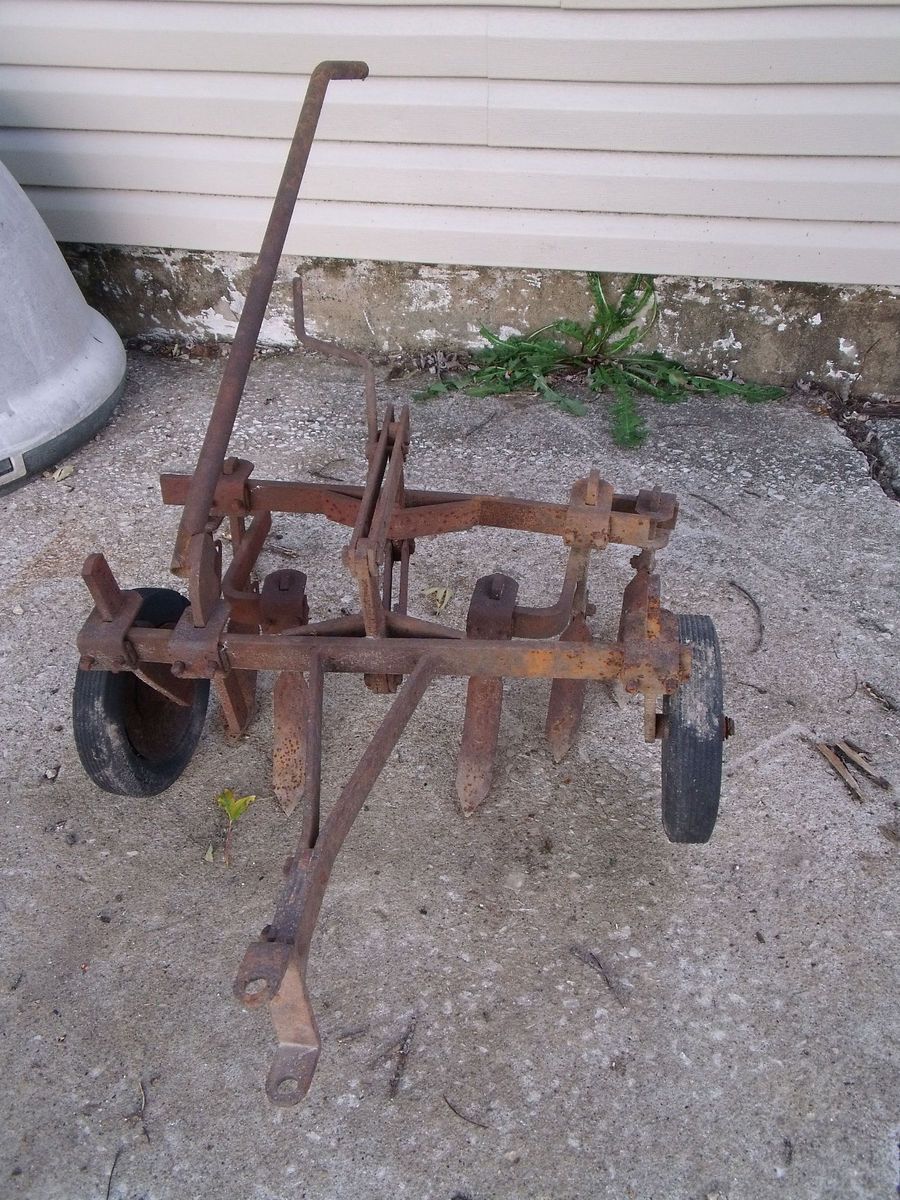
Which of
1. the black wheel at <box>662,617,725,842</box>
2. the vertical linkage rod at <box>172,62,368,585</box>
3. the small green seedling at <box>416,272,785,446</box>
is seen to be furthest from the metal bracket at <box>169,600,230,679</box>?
the small green seedling at <box>416,272,785,446</box>

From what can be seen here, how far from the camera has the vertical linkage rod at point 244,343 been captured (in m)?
2.06

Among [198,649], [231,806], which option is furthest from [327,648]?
[231,806]

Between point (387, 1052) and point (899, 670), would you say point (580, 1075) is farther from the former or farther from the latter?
point (899, 670)

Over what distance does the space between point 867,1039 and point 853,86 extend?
3.29m

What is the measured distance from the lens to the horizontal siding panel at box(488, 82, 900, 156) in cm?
347

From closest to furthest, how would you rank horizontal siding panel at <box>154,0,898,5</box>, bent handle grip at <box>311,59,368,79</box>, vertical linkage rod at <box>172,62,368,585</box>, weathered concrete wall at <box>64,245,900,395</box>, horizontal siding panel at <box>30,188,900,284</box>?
vertical linkage rod at <box>172,62,368,585</box>
bent handle grip at <box>311,59,368,79</box>
horizontal siding panel at <box>154,0,898,5</box>
horizontal siding panel at <box>30,188,900,284</box>
weathered concrete wall at <box>64,245,900,395</box>

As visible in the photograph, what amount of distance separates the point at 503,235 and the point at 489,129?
44cm

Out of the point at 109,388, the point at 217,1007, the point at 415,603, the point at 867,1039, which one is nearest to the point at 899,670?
the point at 867,1039

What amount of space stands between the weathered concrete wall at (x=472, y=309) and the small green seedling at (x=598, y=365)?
7 cm

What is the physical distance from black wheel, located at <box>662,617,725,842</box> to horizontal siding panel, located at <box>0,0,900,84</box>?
98.9 inches

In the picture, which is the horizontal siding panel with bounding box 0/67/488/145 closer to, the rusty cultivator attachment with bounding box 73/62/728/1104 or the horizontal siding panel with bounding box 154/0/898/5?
the horizontal siding panel with bounding box 154/0/898/5

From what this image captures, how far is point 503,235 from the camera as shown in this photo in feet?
13.2

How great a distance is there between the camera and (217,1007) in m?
2.07

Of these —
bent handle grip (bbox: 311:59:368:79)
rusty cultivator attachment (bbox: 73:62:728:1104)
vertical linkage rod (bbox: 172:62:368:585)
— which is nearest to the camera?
rusty cultivator attachment (bbox: 73:62:728:1104)
